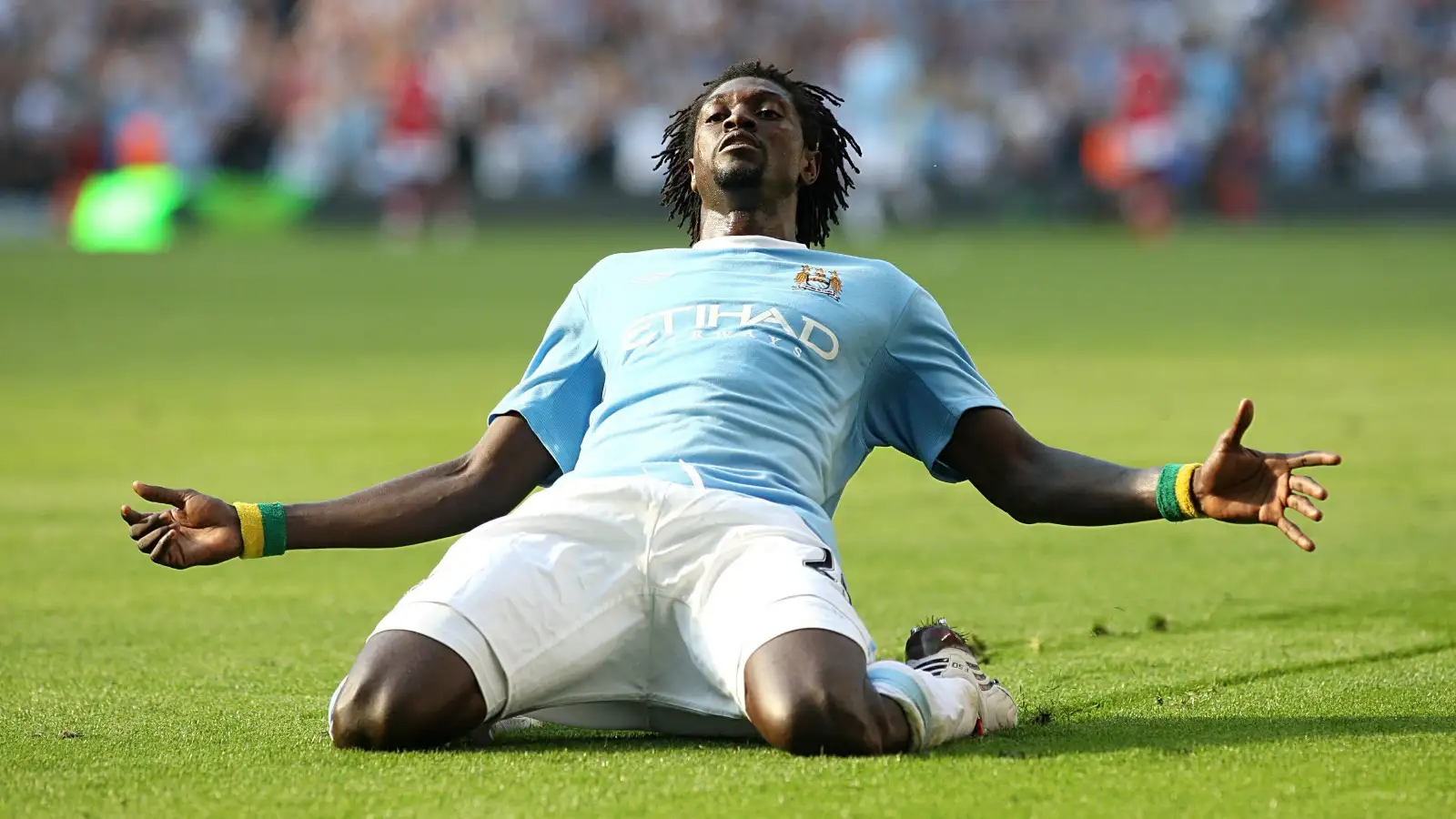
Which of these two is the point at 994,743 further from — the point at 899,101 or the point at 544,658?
the point at 899,101

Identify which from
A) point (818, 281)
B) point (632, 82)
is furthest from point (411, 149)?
point (818, 281)

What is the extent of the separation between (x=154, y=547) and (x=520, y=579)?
885 millimetres

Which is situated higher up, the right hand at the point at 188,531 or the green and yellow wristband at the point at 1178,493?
the green and yellow wristband at the point at 1178,493

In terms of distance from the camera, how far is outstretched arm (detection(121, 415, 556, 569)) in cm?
486

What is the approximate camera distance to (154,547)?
15.9ft

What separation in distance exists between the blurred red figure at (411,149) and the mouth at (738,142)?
25.2 m

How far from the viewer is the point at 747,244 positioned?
555 cm

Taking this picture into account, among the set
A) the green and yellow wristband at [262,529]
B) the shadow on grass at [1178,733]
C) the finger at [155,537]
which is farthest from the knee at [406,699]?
the shadow on grass at [1178,733]

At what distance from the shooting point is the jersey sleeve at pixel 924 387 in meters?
5.30

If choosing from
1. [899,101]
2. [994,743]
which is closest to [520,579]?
[994,743]

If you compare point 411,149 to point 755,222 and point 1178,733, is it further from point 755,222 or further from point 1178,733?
point 1178,733

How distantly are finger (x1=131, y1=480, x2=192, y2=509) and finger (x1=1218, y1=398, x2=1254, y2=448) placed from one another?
2.37 m

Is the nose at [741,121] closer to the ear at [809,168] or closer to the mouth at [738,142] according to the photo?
the mouth at [738,142]

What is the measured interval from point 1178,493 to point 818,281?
1133 mm
